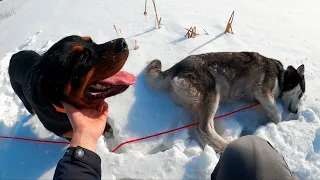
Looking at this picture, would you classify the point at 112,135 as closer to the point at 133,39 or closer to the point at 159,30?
the point at 133,39

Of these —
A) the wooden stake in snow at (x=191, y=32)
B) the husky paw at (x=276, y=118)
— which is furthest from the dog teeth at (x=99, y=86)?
the wooden stake in snow at (x=191, y=32)

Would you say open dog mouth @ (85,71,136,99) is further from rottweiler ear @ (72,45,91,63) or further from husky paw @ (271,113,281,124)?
husky paw @ (271,113,281,124)

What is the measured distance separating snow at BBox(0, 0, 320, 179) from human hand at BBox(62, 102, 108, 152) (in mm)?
1052

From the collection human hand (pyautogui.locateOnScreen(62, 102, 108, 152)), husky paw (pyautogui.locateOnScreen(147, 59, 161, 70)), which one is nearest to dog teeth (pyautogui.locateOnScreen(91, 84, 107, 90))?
human hand (pyautogui.locateOnScreen(62, 102, 108, 152))

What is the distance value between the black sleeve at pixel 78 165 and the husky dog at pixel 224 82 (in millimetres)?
2130

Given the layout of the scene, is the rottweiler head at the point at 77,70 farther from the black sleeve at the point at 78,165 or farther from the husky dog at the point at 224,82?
the husky dog at the point at 224,82

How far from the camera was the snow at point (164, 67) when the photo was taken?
343 cm

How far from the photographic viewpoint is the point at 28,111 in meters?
4.29

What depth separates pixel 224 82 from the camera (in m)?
4.51

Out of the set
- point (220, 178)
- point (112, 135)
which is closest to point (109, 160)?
point (112, 135)

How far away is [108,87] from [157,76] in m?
1.67

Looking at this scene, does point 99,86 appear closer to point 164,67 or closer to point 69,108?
point 69,108

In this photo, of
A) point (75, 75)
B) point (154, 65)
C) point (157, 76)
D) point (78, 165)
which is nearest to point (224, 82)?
point (157, 76)

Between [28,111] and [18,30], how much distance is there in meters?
3.65
